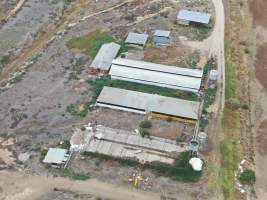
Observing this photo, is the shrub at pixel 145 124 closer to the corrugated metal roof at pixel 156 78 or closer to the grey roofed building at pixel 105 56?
the corrugated metal roof at pixel 156 78

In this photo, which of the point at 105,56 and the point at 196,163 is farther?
the point at 105,56

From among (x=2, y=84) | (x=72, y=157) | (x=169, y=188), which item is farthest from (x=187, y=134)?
(x=2, y=84)

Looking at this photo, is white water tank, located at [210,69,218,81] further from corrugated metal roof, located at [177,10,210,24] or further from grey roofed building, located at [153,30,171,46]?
corrugated metal roof, located at [177,10,210,24]

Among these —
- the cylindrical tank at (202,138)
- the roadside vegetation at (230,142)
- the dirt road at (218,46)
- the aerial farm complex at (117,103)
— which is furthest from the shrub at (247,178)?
the dirt road at (218,46)

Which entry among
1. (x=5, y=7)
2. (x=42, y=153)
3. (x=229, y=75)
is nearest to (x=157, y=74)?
(x=229, y=75)

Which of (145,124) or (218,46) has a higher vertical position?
(218,46)

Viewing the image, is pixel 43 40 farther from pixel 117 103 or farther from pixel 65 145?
pixel 65 145
